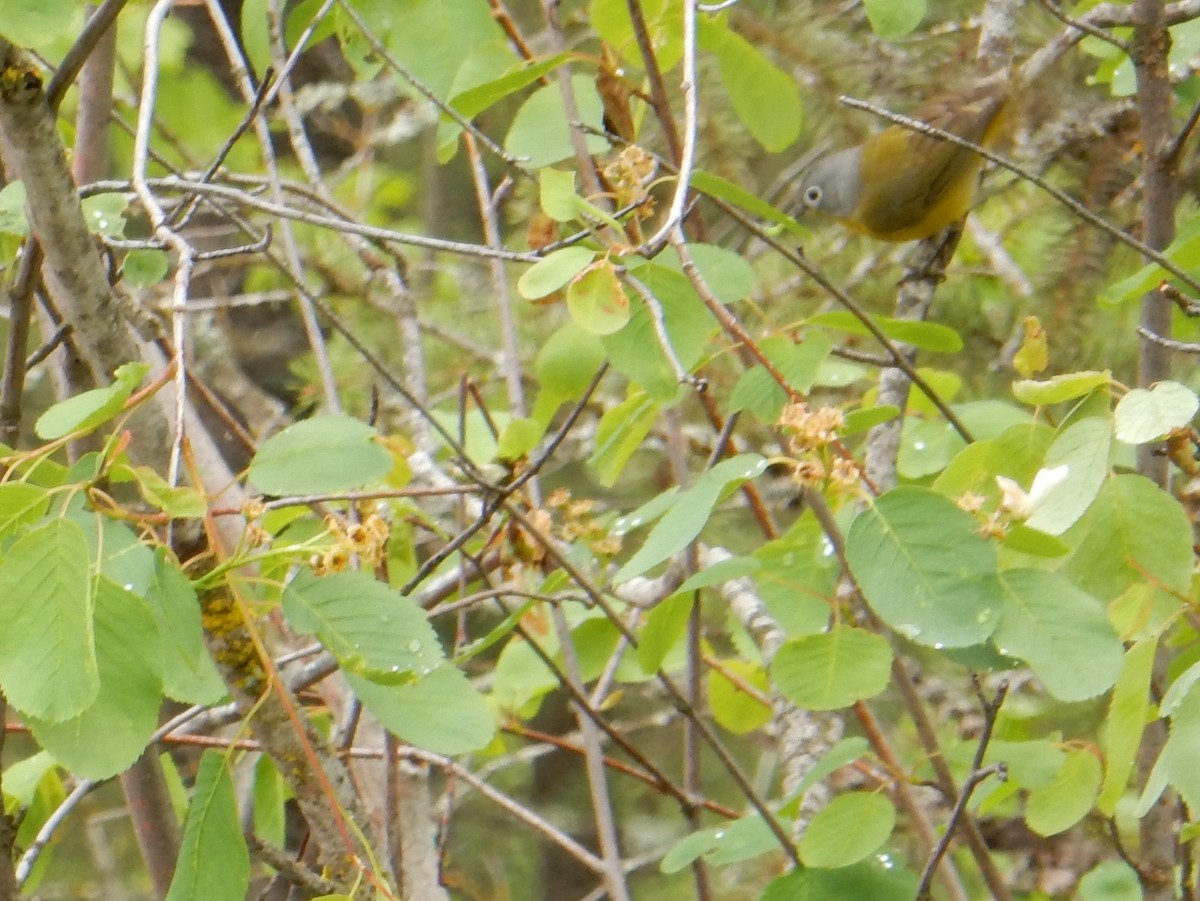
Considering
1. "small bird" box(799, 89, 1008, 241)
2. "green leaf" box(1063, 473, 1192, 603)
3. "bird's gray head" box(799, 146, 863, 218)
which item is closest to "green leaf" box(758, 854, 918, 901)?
"green leaf" box(1063, 473, 1192, 603)

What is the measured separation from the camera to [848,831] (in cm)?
101

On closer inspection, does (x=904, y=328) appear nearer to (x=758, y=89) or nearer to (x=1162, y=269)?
(x=1162, y=269)

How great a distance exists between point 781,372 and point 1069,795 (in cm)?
45

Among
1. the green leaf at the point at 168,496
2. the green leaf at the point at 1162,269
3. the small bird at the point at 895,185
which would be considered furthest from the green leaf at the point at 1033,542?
the small bird at the point at 895,185

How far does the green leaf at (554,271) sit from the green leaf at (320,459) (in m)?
0.14

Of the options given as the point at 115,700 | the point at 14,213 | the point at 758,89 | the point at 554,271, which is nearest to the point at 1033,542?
the point at 554,271

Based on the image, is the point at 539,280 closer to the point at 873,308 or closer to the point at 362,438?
the point at 362,438

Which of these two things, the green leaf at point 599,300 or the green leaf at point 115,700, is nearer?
the green leaf at point 115,700

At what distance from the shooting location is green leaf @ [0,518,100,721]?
2.15 feet

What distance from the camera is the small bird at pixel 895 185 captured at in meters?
2.39

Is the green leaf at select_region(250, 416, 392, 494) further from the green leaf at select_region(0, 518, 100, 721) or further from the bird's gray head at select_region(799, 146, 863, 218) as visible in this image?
the bird's gray head at select_region(799, 146, 863, 218)

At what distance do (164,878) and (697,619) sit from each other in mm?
557

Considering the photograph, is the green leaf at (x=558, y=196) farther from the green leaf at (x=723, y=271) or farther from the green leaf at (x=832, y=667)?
the green leaf at (x=832, y=667)

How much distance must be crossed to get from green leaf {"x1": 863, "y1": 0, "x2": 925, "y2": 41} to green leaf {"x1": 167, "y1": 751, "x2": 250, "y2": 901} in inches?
29.0
